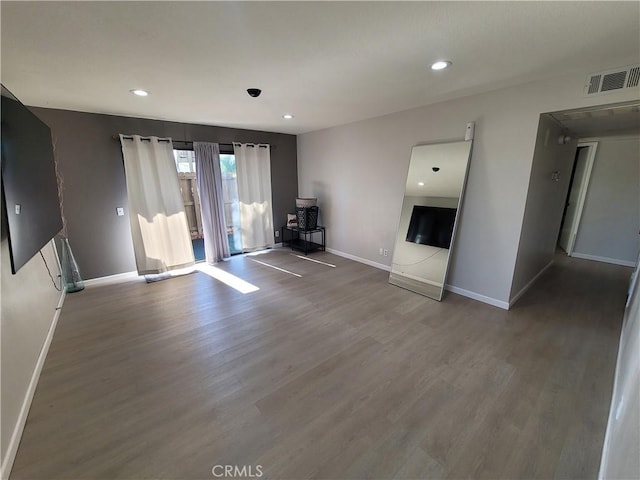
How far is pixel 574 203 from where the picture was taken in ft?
16.2

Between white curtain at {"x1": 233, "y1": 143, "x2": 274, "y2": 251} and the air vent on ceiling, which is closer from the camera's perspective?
the air vent on ceiling

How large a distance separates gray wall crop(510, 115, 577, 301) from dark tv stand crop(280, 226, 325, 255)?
3.24 meters

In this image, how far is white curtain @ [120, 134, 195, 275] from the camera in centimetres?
376

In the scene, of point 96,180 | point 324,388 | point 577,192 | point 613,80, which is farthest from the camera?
point 577,192

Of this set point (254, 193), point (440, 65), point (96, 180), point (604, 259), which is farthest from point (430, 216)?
point (96, 180)

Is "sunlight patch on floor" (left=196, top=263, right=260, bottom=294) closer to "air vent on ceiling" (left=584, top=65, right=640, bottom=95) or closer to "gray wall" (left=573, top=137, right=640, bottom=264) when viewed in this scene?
"air vent on ceiling" (left=584, top=65, right=640, bottom=95)

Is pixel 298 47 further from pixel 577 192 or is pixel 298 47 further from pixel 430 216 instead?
pixel 577 192

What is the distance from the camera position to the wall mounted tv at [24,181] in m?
1.54

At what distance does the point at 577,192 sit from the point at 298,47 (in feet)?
19.2

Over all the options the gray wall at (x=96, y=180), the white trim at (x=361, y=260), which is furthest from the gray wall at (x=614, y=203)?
the gray wall at (x=96, y=180)

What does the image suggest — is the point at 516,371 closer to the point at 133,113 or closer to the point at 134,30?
the point at 134,30

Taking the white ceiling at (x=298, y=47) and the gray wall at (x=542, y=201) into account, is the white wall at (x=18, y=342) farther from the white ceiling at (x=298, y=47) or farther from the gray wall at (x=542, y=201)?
the gray wall at (x=542, y=201)

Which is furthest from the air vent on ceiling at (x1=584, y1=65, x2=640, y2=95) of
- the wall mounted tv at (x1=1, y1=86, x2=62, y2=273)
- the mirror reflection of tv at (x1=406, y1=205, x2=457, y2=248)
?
the wall mounted tv at (x1=1, y1=86, x2=62, y2=273)

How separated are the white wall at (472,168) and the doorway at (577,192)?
3286 mm
